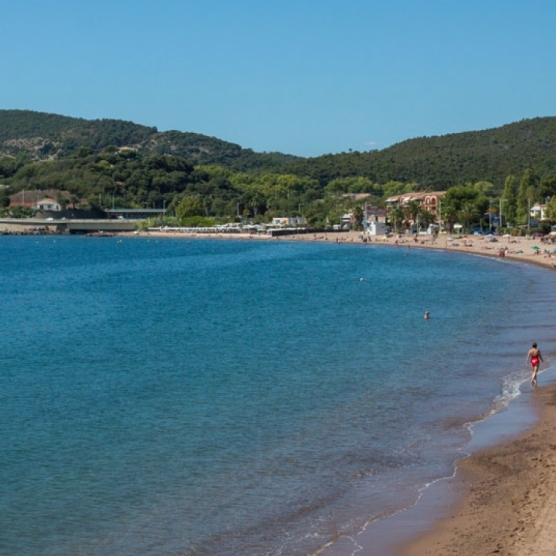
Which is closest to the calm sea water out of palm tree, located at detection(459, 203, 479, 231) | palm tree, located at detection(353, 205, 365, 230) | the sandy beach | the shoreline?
the sandy beach

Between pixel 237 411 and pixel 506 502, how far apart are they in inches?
361

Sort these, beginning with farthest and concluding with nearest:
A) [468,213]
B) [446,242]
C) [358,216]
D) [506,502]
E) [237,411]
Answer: [358,216] < [468,213] < [446,242] < [237,411] < [506,502]

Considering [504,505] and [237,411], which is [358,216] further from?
[504,505]

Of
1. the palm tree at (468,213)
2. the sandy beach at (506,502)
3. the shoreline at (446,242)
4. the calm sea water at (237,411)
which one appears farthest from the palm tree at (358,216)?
the sandy beach at (506,502)

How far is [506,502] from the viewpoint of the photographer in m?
15.8

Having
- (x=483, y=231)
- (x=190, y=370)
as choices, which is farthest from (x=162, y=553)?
(x=483, y=231)

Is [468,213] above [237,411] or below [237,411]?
above

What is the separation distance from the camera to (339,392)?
25.8 metres

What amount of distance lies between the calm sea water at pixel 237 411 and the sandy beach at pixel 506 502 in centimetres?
82

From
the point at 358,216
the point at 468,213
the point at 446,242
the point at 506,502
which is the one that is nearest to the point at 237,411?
the point at 506,502

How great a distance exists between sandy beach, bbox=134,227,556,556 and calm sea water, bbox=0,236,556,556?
0.82m

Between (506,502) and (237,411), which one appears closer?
(506,502)

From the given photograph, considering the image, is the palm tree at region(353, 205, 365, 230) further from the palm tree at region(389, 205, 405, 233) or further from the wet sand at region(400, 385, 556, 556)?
the wet sand at region(400, 385, 556, 556)

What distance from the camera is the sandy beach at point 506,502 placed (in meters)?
13.7
